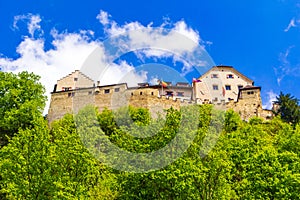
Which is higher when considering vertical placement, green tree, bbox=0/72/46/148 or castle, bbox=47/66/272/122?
castle, bbox=47/66/272/122

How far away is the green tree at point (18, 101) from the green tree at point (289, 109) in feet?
112

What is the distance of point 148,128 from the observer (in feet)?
96.3

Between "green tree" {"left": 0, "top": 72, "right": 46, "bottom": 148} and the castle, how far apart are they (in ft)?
61.3

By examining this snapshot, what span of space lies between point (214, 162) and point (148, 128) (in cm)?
599

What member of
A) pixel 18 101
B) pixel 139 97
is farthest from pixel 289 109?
pixel 18 101

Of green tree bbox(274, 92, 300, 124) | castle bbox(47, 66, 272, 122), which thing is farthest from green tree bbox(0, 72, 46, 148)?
green tree bbox(274, 92, 300, 124)

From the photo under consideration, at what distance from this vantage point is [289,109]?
6244 centimetres

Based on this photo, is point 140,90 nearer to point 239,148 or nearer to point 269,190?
point 239,148

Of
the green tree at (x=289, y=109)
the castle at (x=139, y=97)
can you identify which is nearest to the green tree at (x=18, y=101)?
the castle at (x=139, y=97)

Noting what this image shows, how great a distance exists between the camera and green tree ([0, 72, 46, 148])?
4325cm

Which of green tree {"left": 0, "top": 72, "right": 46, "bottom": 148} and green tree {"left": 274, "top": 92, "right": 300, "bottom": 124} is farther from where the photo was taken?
green tree {"left": 274, "top": 92, "right": 300, "bottom": 124}

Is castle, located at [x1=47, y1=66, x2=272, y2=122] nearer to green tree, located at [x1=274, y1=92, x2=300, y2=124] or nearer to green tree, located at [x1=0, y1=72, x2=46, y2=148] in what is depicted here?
green tree, located at [x1=274, y1=92, x2=300, y2=124]

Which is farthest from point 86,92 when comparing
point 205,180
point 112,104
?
point 205,180

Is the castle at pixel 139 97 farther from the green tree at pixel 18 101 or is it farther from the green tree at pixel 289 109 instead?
the green tree at pixel 18 101
